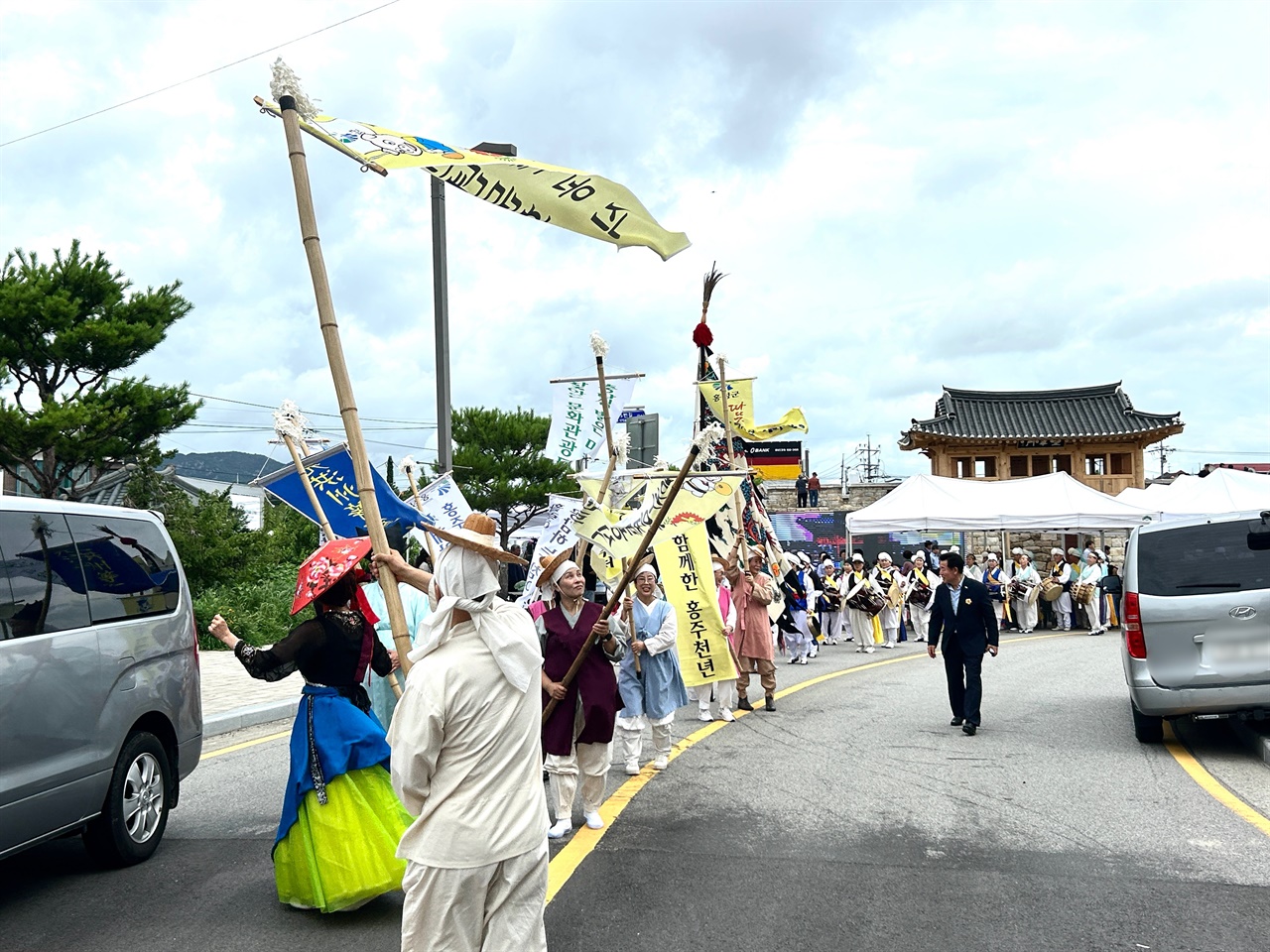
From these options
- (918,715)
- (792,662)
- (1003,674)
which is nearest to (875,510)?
(792,662)

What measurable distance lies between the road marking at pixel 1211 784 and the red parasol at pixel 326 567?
528cm

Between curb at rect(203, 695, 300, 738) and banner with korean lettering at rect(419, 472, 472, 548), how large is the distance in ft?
9.58

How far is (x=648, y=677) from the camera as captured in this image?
26.2ft

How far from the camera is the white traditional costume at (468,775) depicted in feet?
10.7

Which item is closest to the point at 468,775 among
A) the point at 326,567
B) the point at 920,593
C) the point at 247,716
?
the point at 326,567

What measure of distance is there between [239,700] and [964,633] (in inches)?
317

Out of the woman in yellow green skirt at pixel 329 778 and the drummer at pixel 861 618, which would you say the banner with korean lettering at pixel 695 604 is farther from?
the drummer at pixel 861 618

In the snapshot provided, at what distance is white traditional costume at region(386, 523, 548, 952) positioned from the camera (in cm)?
326

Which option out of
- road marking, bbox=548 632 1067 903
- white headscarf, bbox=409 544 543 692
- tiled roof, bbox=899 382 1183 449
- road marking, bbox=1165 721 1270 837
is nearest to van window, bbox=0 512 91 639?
white headscarf, bbox=409 544 543 692

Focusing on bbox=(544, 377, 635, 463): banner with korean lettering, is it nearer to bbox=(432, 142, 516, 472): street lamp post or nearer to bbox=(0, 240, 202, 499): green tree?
bbox=(432, 142, 516, 472): street lamp post

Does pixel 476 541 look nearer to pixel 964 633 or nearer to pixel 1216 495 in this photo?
pixel 964 633

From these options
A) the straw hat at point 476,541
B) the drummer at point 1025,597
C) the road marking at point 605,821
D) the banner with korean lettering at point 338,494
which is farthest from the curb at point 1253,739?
the drummer at point 1025,597

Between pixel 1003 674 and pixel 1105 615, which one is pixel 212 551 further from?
pixel 1105 615

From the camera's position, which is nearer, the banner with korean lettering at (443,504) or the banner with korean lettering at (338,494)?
the banner with korean lettering at (338,494)
